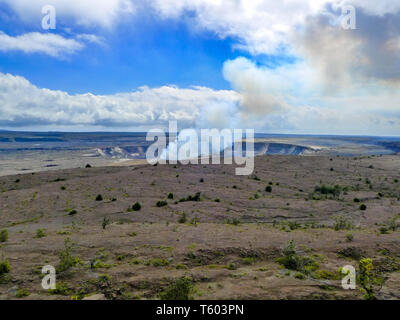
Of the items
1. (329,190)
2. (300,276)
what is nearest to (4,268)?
(300,276)

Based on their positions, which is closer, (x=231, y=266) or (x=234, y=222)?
(x=231, y=266)

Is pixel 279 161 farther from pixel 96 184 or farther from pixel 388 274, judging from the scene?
pixel 388 274

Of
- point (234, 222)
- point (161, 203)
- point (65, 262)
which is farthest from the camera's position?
point (161, 203)

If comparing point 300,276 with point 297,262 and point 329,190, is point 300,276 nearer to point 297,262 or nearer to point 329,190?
point 297,262

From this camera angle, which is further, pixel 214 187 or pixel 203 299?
pixel 214 187

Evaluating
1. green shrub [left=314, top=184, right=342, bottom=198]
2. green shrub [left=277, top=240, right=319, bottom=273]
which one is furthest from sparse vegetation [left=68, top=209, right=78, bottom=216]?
green shrub [left=314, top=184, right=342, bottom=198]

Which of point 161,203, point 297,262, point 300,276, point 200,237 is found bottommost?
point 161,203

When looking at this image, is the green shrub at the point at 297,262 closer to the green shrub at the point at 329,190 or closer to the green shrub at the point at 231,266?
the green shrub at the point at 231,266

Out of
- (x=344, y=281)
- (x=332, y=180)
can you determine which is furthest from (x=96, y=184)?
(x=332, y=180)
